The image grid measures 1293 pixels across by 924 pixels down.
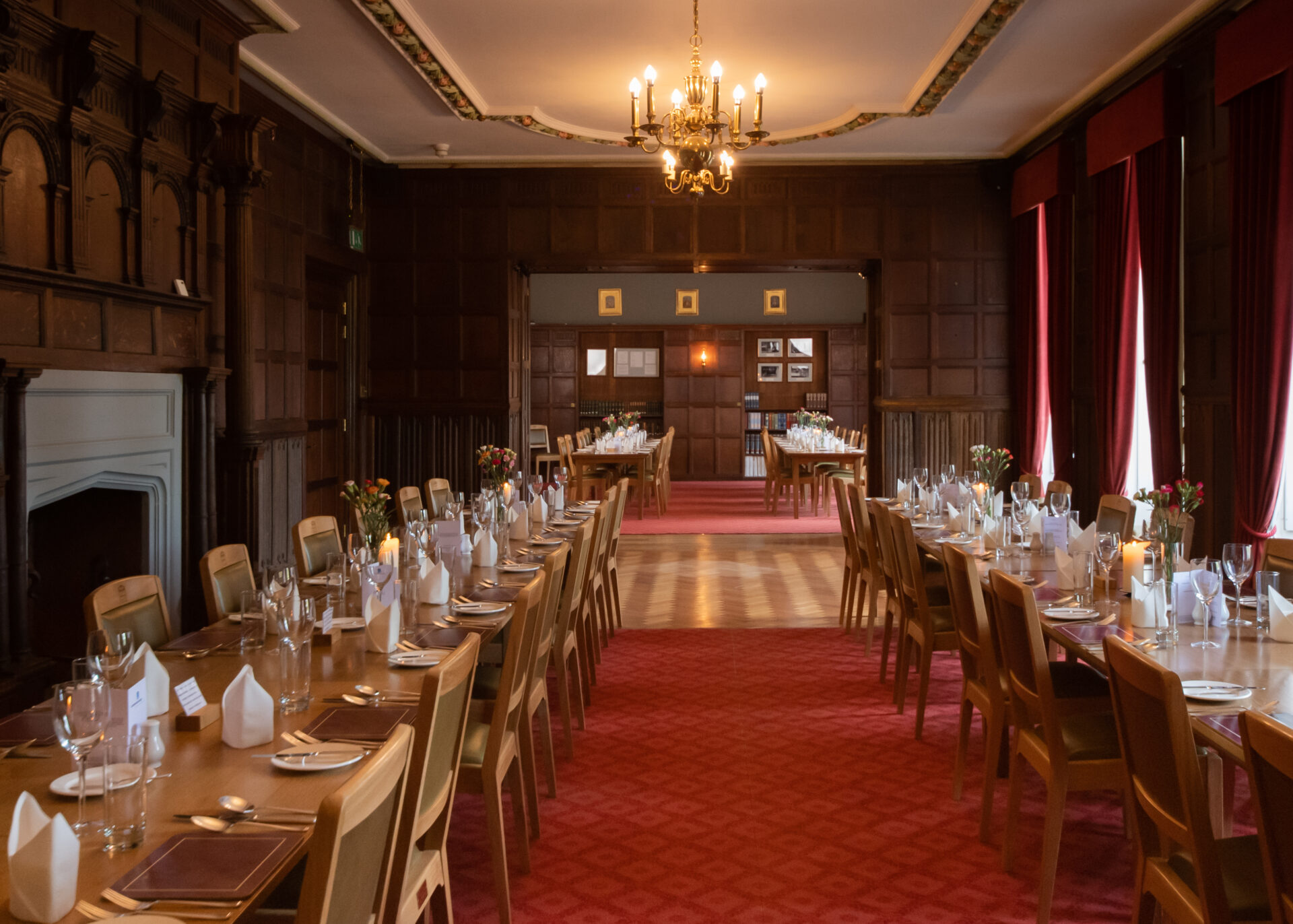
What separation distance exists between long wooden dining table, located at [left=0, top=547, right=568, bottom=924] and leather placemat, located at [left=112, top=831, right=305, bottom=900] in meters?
0.02

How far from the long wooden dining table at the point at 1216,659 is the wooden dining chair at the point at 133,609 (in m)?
3.01

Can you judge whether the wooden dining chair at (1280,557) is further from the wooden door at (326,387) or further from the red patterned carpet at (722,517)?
the wooden door at (326,387)

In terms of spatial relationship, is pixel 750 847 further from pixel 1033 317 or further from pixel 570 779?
pixel 1033 317

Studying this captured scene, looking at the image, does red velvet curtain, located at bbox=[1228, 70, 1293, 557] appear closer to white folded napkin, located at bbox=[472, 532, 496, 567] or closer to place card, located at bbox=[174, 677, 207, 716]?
white folded napkin, located at bbox=[472, 532, 496, 567]

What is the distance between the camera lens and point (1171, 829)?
247 centimetres

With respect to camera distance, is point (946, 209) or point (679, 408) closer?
point (946, 209)

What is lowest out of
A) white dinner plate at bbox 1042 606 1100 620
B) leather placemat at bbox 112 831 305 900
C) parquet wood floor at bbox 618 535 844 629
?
parquet wood floor at bbox 618 535 844 629

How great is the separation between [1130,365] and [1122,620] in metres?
5.50

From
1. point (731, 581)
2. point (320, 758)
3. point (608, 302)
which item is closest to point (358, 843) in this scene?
point (320, 758)

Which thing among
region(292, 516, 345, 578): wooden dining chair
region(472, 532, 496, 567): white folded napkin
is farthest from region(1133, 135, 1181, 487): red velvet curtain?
region(292, 516, 345, 578): wooden dining chair

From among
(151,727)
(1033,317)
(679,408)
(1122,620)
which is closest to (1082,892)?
(1122,620)

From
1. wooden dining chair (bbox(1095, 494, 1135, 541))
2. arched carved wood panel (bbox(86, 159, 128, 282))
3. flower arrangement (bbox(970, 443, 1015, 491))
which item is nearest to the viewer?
arched carved wood panel (bbox(86, 159, 128, 282))

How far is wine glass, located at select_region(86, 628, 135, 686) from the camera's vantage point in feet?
8.24

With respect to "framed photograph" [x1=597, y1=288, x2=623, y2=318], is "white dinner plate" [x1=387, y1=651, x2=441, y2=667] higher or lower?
lower
